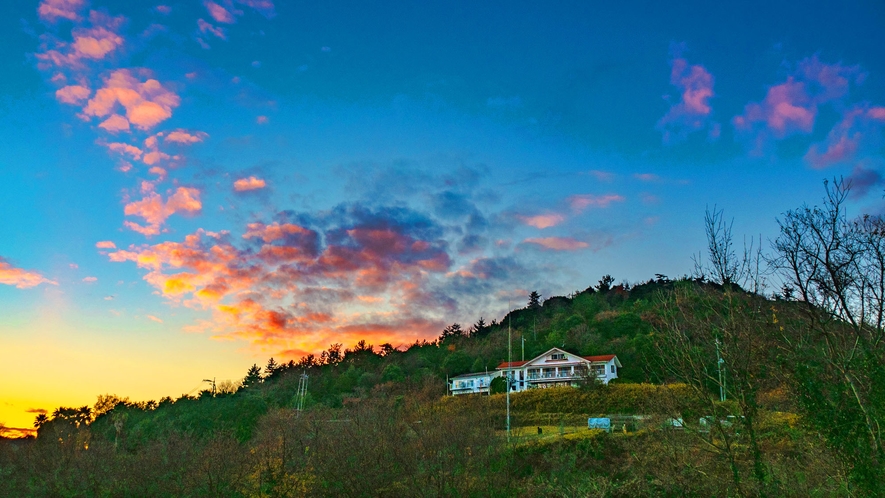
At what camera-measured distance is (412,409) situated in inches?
1491

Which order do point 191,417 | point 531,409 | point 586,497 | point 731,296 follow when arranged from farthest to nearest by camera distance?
point 191,417
point 531,409
point 586,497
point 731,296

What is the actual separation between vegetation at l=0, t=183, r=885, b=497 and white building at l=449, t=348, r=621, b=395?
2.70 m

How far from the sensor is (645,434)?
98.0ft

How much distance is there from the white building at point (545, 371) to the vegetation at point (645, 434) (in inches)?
106

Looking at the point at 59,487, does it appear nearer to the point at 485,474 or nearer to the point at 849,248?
the point at 485,474

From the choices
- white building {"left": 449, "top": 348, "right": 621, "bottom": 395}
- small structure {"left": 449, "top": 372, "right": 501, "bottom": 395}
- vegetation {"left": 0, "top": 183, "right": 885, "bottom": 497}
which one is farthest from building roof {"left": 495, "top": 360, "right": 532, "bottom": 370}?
vegetation {"left": 0, "top": 183, "right": 885, "bottom": 497}

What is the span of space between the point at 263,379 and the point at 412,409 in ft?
184

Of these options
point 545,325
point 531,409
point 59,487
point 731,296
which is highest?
point 545,325

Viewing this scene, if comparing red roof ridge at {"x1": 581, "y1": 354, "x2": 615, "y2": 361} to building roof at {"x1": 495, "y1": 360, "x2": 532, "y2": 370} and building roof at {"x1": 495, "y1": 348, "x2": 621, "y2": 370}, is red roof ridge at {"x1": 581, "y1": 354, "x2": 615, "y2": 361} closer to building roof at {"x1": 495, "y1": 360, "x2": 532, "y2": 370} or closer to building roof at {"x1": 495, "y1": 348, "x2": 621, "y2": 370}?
building roof at {"x1": 495, "y1": 348, "x2": 621, "y2": 370}

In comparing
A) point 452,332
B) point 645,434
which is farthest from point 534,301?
point 645,434

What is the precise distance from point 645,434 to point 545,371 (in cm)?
3216

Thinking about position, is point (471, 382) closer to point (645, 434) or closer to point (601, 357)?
point (601, 357)

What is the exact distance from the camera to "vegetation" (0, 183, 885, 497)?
544 inches

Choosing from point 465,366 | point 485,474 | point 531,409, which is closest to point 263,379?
point 465,366
